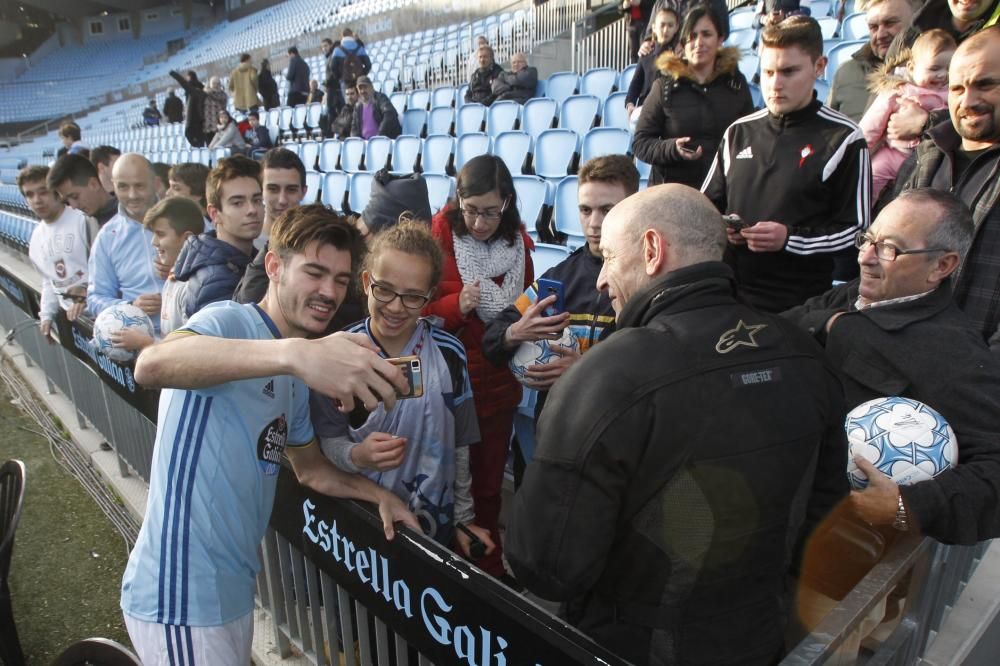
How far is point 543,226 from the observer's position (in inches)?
224

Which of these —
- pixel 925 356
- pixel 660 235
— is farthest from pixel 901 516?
pixel 660 235

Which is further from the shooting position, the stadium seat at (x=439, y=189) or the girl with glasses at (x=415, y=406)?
the stadium seat at (x=439, y=189)

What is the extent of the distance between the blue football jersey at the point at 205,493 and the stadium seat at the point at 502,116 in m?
7.01

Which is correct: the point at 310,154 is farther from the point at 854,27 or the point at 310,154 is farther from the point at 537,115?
the point at 854,27

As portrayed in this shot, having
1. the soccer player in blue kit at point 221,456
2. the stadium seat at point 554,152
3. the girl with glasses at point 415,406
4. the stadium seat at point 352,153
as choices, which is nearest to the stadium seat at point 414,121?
the stadium seat at point 352,153

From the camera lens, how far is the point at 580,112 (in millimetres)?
7375

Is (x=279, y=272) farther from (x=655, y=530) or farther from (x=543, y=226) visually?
(x=543, y=226)

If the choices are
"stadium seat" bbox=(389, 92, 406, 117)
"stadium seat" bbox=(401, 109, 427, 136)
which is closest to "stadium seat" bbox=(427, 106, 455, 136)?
"stadium seat" bbox=(401, 109, 427, 136)

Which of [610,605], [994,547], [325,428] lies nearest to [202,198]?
[325,428]

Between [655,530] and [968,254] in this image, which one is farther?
[968,254]

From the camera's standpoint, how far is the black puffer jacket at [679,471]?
1127 millimetres

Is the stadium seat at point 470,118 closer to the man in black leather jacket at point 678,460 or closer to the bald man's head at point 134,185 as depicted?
the bald man's head at point 134,185

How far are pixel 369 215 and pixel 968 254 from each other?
2.31 m

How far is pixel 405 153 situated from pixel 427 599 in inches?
296
